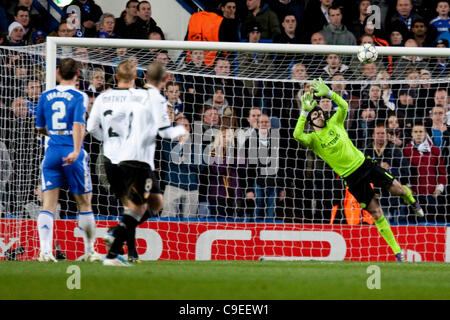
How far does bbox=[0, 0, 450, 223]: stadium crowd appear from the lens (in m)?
11.8

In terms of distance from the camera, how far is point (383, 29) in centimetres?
1462

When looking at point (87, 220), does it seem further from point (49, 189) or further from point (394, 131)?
point (394, 131)

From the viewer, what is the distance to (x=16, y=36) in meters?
13.7

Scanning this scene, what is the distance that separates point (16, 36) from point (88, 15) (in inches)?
50.4

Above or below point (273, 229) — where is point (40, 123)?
above

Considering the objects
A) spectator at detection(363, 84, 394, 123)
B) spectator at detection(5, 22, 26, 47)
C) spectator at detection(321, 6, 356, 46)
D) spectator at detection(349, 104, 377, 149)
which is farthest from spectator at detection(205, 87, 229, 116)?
spectator at detection(5, 22, 26, 47)

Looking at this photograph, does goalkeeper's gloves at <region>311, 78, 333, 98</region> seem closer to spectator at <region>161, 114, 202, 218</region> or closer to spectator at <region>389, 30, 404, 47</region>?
spectator at <region>161, 114, 202, 218</region>

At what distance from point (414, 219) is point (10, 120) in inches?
233

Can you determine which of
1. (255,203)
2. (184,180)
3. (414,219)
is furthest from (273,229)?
(414,219)

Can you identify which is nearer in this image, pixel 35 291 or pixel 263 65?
pixel 35 291

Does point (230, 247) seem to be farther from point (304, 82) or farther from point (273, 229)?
point (304, 82)

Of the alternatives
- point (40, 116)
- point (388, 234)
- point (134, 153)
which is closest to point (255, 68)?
point (388, 234)

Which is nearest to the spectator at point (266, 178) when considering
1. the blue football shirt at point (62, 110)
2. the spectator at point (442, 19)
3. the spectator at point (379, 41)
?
the spectator at point (379, 41)

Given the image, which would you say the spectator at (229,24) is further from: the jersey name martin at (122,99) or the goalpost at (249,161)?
the jersey name martin at (122,99)
